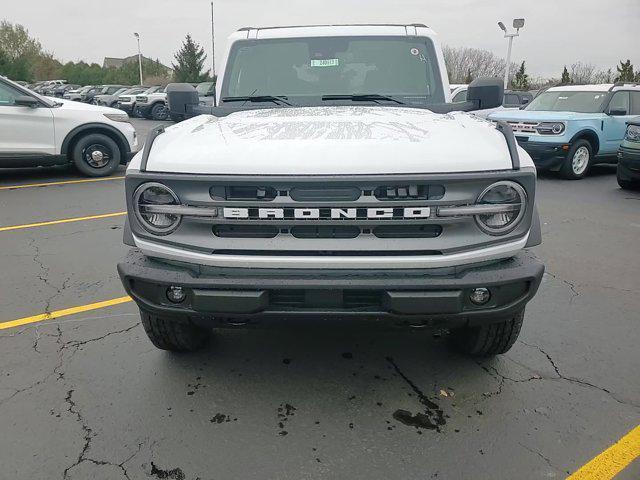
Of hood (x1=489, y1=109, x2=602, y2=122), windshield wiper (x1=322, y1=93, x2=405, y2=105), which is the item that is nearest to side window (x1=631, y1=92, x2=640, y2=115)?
hood (x1=489, y1=109, x2=602, y2=122)

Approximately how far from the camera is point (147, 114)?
25.4 metres

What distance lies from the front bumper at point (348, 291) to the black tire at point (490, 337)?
45 centimetres

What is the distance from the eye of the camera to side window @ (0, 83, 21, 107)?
8.23 m

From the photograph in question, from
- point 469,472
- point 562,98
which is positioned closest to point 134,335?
point 469,472

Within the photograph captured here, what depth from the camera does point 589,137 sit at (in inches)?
392

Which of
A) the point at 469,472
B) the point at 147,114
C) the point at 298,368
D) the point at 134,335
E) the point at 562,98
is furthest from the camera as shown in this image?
the point at 147,114

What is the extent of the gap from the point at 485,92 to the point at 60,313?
3534mm

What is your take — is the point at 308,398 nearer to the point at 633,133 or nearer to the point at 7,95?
the point at 633,133

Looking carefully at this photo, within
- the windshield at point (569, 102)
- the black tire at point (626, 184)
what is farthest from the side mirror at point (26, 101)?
the black tire at point (626, 184)

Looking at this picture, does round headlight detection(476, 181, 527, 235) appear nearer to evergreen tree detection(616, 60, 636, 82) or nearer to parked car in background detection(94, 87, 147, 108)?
parked car in background detection(94, 87, 147, 108)

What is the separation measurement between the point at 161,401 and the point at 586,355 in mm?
2574

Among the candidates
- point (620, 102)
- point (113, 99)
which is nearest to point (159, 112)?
point (113, 99)

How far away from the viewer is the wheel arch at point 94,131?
8.93m

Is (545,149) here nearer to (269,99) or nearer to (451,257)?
(269,99)
